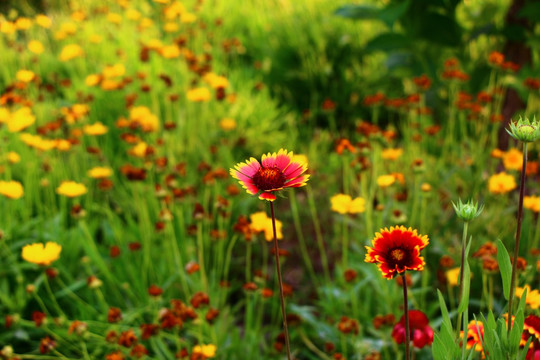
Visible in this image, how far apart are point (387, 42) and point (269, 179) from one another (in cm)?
177

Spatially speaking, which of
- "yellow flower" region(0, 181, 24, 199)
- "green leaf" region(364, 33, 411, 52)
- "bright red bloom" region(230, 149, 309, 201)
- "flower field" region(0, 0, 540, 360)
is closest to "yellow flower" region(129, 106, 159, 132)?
"flower field" region(0, 0, 540, 360)

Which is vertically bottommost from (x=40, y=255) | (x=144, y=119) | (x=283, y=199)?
(x=283, y=199)

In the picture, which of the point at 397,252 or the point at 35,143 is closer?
the point at 397,252

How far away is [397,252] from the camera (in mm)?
812

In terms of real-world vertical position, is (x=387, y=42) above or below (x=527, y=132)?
below

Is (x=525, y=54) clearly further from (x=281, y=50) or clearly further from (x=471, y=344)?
(x=471, y=344)

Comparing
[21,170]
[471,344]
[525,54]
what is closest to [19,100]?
[21,170]

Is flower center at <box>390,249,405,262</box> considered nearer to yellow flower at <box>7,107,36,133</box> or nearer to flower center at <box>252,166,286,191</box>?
flower center at <box>252,166,286,191</box>

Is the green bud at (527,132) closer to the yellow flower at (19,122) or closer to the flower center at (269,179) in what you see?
the flower center at (269,179)

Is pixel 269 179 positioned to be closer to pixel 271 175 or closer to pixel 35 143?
pixel 271 175

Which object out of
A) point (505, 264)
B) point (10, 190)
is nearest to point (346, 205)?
point (505, 264)

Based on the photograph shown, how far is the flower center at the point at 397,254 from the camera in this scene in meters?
0.80

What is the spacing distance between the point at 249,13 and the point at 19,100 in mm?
2228

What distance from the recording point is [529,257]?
1727mm
